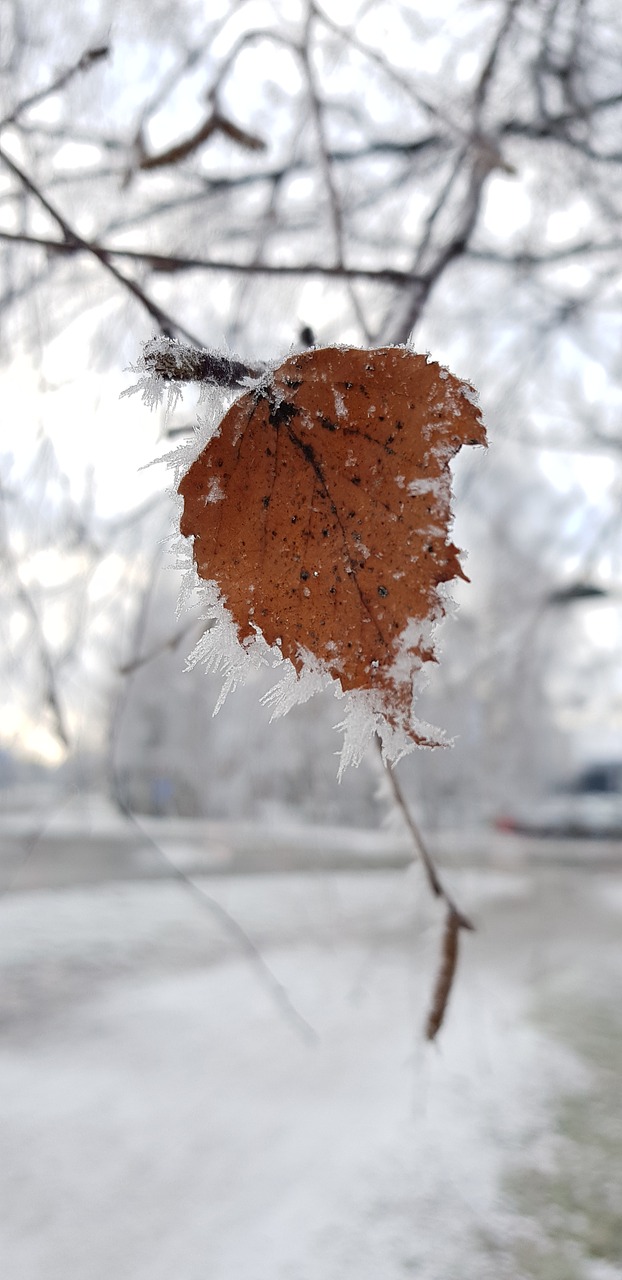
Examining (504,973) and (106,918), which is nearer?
(504,973)

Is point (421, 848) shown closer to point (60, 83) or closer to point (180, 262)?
point (180, 262)

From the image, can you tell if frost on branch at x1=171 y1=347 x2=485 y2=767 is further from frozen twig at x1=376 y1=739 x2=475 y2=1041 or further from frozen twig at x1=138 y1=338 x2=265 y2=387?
frozen twig at x1=376 y1=739 x2=475 y2=1041

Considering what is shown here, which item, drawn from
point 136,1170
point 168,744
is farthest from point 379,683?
point 168,744

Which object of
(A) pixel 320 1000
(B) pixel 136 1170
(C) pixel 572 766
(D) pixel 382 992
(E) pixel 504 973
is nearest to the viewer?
(B) pixel 136 1170

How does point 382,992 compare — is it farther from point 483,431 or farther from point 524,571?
point 483,431

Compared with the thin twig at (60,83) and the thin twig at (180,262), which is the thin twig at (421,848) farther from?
the thin twig at (60,83)

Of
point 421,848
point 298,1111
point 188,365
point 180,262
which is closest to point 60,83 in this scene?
point 180,262

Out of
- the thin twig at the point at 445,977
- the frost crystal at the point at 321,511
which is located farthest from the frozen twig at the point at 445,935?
the frost crystal at the point at 321,511
